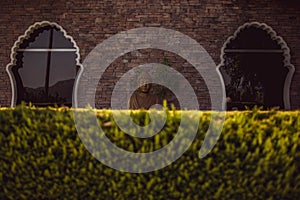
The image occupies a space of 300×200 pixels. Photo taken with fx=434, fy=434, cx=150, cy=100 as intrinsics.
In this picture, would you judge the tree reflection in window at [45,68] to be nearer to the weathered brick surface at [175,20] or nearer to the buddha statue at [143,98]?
the weathered brick surface at [175,20]

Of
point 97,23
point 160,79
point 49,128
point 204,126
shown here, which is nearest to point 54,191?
point 49,128

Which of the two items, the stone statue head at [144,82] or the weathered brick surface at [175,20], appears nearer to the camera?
the stone statue head at [144,82]

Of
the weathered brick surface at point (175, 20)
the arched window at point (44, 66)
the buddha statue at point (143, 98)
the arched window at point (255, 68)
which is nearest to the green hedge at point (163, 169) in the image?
the buddha statue at point (143, 98)

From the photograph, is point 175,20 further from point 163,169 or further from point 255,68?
point 163,169

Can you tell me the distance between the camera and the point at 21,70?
9719 millimetres

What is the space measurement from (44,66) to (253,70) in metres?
4.64

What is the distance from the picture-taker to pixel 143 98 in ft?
28.3

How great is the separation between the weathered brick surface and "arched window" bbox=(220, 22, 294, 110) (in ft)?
0.57

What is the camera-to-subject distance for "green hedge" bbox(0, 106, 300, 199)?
3.42 m

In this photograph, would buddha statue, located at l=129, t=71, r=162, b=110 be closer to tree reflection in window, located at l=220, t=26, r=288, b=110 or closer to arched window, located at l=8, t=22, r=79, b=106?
arched window, located at l=8, t=22, r=79, b=106

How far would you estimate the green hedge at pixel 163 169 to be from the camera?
3418 millimetres

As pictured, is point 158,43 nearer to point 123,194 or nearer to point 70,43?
point 70,43

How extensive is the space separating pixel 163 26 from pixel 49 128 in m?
6.13

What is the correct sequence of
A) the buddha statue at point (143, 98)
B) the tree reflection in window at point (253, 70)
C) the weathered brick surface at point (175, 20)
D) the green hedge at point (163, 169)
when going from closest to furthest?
the green hedge at point (163, 169) < the buddha statue at point (143, 98) < the weathered brick surface at point (175, 20) < the tree reflection in window at point (253, 70)
